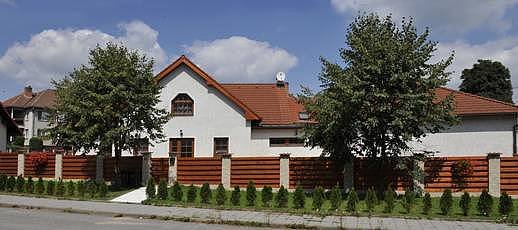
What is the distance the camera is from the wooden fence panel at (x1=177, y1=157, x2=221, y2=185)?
74.7 feet

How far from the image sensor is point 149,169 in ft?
76.8

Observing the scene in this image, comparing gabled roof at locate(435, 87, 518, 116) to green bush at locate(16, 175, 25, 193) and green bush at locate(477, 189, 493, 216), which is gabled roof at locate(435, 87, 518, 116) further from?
green bush at locate(16, 175, 25, 193)

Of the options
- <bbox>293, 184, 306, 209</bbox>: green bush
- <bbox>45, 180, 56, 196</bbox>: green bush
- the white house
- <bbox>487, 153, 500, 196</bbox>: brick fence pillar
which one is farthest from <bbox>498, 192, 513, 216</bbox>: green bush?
<bbox>45, 180, 56, 196</bbox>: green bush

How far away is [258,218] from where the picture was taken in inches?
566

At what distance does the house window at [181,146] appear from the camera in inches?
1180

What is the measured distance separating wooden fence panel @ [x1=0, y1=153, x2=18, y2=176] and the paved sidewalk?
380 inches

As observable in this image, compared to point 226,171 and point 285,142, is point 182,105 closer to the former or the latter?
point 285,142

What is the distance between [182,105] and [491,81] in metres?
43.9

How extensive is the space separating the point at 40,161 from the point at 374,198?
16.5 metres

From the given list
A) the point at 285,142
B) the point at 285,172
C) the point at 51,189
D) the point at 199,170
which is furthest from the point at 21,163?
the point at 285,142

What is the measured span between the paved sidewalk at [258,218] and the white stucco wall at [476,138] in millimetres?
14913

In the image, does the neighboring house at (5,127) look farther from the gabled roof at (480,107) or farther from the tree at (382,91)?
the gabled roof at (480,107)

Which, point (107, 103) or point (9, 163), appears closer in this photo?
point (107, 103)

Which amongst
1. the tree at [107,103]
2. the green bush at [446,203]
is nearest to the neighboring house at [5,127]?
the tree at [107,103]
